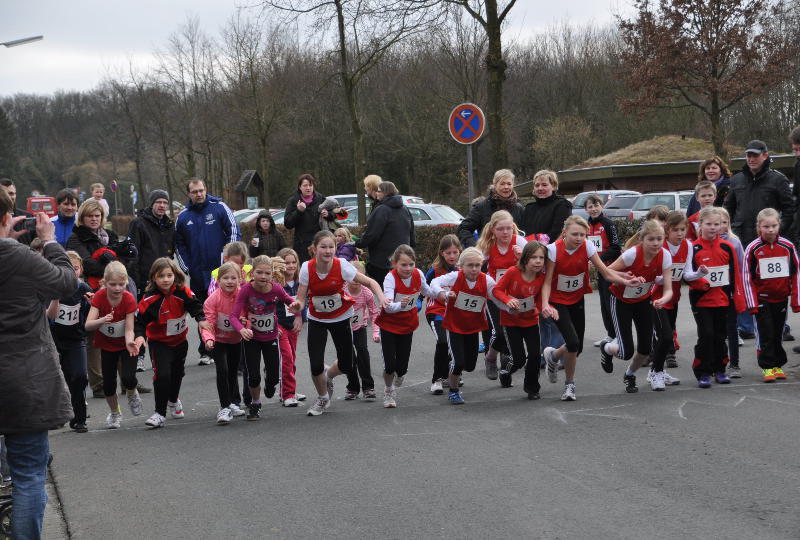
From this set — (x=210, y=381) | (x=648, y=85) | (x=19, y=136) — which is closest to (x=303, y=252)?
(x=210, y=381)

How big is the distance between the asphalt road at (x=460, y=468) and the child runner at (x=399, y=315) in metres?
0.34

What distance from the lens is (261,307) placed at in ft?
27.0

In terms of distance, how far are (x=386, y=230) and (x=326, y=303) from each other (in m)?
3.99

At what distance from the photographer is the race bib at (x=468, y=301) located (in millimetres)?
8391

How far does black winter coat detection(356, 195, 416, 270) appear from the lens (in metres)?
12.0

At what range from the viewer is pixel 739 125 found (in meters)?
48.2

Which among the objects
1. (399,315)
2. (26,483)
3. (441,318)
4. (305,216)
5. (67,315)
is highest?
(305,216)

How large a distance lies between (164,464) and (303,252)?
22.8ft

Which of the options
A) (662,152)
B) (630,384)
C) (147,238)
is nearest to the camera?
(630,384)

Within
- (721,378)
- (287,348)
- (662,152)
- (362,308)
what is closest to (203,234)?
(287,348)

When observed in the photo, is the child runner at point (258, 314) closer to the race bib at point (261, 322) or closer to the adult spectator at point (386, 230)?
the race bib at point (261, 322)

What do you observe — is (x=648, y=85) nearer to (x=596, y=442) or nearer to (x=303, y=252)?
(x=303, y=252)

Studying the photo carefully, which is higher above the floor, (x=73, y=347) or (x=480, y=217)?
(x=480, y=217)

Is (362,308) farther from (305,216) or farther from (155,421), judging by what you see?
(305,216)
